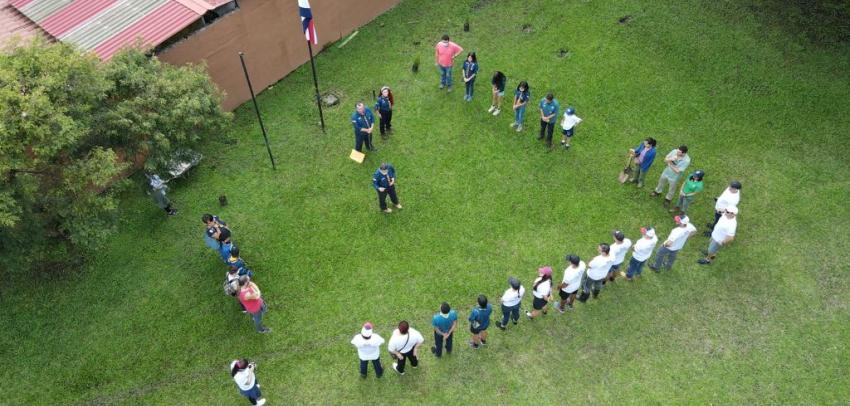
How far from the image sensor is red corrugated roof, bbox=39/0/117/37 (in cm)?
1309

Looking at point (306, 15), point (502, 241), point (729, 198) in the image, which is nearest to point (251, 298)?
point (502, 241)

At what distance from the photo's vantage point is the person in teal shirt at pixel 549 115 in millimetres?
13438

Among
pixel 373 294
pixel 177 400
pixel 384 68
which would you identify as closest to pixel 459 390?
pixel 373 294

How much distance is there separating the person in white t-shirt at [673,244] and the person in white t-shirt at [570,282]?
179cm

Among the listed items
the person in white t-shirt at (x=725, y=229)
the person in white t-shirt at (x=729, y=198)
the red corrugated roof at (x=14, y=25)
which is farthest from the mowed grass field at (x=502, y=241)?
the red corrugated roof at (x=14, y=25)

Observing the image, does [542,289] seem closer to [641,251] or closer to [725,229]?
[641,251]

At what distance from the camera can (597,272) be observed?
10781mm

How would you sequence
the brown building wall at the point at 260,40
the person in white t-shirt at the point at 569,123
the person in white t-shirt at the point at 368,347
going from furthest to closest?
the brown building wall at the point at 260,40
the person in white t-shirt at the point at 569,123
the person in white t-shirt at the point at 368,347

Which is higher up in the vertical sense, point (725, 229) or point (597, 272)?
point (725, 229)

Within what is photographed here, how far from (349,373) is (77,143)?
19.6ft

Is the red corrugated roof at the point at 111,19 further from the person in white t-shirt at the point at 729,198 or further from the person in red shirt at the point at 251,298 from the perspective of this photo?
the person in white t-shirt at the point at 729,198

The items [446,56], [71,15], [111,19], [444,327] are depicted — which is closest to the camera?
[444,327]

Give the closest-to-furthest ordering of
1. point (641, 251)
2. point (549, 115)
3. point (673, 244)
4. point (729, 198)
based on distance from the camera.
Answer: point (641, 251) < point (673, 244) < point (729, 198) < point (549, 115)

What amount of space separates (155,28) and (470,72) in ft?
23.1
